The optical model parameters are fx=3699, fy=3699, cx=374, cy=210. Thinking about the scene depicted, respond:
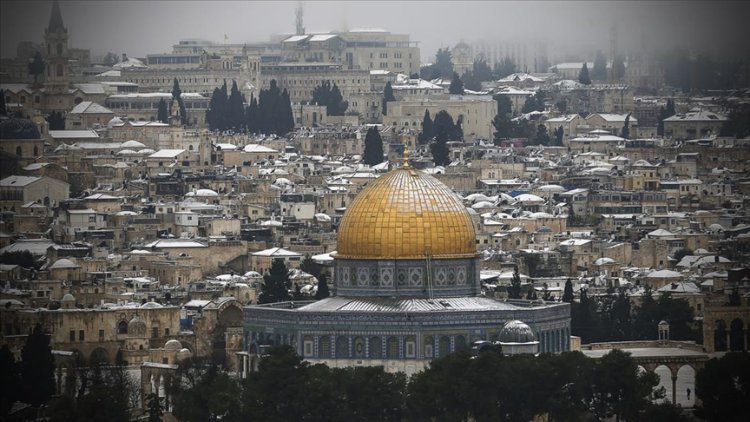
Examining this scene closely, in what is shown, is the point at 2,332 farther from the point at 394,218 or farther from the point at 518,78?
the point at 518,78

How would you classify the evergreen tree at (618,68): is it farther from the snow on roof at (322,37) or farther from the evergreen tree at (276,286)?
the evergreen tree at (276,286)

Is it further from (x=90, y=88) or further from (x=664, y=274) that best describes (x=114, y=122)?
(x=664, y=274)

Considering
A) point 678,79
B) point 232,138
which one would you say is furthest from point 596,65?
point 232,138

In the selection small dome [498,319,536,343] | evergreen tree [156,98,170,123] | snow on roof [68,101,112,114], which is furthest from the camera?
evergreen tree [156,98,170,123]

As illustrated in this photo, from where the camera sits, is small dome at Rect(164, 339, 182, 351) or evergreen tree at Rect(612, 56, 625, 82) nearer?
small dome at Rect(164, 339, 182, 351)

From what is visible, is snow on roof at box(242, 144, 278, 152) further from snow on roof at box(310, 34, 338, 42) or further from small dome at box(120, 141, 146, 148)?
snow on roof at box(310, 34, 338, 42)

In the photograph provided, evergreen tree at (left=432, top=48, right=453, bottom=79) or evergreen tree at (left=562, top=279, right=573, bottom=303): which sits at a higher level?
evergreen tree at (left=432, top=48, right=453, bottom=79)

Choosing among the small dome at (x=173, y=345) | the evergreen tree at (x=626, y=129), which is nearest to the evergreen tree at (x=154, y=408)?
the small dome at (x=173, y=345)

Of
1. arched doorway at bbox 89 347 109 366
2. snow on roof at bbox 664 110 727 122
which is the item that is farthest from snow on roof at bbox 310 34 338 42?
arched doorway at bbox 89 347 109 366

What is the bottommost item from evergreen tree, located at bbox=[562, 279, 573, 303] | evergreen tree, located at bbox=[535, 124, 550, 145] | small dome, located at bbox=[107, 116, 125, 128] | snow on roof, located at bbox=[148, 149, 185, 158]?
evergreen tree, located at bbox=[562, 279, 573, 303]
